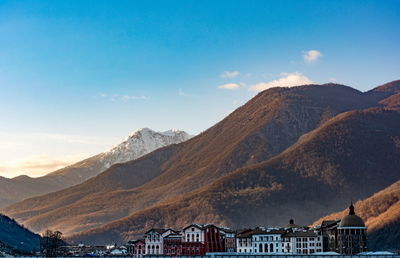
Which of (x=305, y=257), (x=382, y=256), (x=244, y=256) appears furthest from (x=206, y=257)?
(x=382, y=256)

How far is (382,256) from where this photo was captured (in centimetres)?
18562

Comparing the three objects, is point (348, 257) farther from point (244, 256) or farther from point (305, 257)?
point (244, 256)

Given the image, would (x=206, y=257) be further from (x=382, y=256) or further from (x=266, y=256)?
(x=382, y=256)

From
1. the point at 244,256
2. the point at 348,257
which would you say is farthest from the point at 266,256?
the point at 348,257

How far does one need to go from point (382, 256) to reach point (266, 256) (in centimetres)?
2684

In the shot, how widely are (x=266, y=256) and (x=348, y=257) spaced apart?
775 inches

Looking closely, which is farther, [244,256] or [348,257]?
[244,256]

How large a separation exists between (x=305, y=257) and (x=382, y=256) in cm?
1720

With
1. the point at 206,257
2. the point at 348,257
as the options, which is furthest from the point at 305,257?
the point at 206,257

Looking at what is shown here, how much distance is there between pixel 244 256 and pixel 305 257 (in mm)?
17698

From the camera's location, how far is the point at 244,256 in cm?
19925

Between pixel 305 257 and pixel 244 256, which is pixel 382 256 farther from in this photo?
pixel 244 256

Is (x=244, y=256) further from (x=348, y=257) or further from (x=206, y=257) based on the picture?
(x=348, y=257)

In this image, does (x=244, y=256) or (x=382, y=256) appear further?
(x=244, y=256)
